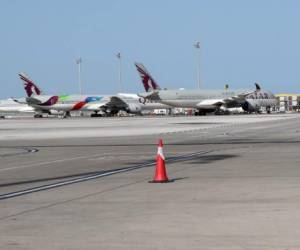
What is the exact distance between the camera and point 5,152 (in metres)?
27.2

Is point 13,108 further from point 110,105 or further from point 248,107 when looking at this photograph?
point 248,107

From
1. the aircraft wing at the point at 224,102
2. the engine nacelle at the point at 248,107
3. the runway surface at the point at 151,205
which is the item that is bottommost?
the runway surface at the point at 151,205

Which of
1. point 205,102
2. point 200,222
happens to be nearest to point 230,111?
point 205,102

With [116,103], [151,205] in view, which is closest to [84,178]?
[151,205]

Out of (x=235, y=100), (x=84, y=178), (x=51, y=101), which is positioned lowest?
(x=84, y=178)

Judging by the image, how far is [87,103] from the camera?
355 ft

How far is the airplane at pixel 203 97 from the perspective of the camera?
327 ft

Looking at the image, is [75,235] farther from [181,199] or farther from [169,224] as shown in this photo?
[181,199]

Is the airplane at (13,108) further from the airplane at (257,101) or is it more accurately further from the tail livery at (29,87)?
the airplane at (257,101)

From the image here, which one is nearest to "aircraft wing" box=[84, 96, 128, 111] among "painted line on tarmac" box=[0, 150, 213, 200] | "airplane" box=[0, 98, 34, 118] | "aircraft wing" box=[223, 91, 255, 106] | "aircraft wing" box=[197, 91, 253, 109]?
→ "aircraft wing" box=[197, 91, 253, 109]

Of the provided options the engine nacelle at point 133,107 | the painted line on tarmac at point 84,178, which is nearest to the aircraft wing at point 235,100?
the engine nacelle at point 133,107

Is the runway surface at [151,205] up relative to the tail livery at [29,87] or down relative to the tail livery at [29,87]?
down

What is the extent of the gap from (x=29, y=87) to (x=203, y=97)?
28.7 metres

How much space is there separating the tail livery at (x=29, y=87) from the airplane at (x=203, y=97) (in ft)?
58.6
